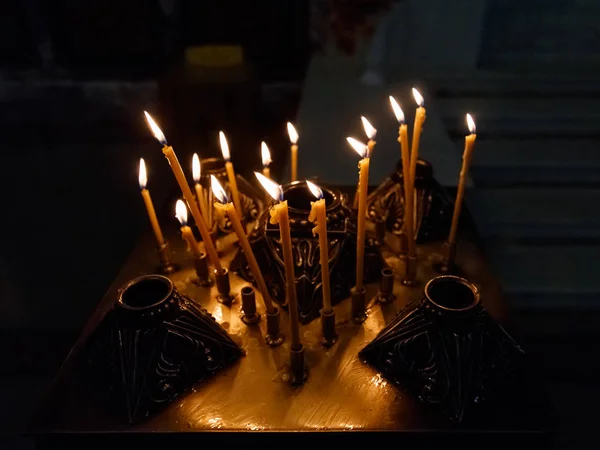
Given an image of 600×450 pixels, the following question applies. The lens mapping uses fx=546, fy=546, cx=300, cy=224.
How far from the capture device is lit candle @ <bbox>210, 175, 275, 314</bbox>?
905 mm

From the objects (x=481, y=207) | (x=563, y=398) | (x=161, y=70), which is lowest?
(x=563, y=398)

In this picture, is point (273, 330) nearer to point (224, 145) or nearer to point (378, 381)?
point (378, 381)

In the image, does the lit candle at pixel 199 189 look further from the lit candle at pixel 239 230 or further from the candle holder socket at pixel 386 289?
the candle holder socket at pixel 386 289

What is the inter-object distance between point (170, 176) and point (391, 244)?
225cm

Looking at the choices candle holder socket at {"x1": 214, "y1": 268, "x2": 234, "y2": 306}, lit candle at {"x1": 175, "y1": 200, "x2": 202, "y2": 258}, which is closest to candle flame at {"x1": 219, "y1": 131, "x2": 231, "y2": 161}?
lit candle at {"x1": 175, "y1": 200, "x2": 202, "y2": 258}

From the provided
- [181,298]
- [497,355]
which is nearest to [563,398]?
[497,355]

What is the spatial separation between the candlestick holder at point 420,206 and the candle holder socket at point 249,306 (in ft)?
1.40

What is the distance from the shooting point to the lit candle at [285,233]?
0.82m

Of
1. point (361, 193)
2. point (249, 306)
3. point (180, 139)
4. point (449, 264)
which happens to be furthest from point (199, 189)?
point (180, 139)

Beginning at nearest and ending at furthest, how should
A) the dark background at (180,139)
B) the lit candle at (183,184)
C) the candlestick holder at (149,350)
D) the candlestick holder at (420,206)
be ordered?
the candlestick holder at (149,350)
the lit candle at (183,184)
the candlestick holder at (420,206)
the dark background at (180,139)

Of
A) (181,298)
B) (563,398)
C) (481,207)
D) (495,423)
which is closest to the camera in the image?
(495,423)

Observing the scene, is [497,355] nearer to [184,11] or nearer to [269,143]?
[269,143]

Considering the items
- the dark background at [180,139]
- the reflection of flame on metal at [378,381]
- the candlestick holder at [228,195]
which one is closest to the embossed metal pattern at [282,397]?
the reflection of flame on metal at [378,381]

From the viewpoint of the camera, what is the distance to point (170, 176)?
3348 mm
